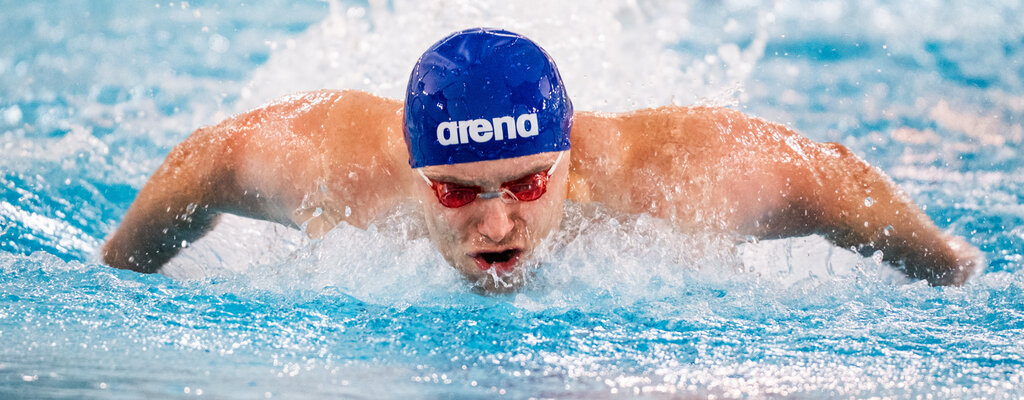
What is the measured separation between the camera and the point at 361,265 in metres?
3.06

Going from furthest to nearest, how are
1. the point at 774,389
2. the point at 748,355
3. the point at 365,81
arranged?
1. the point at 365,81
2. the point at 748,355
3. the point at 774,389

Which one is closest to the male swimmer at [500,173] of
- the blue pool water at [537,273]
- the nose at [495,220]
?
the nose at [495,220]

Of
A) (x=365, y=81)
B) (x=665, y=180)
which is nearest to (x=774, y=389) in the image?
(x=665, y=180)

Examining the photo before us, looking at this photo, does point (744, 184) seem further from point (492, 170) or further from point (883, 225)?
point (492, 170)

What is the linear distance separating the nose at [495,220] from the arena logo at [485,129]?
0.66ft

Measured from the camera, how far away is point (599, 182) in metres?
3.00

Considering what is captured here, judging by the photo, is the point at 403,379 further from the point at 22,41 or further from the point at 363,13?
the point at 22,41

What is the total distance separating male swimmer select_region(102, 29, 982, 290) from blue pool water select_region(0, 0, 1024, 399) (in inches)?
4.7

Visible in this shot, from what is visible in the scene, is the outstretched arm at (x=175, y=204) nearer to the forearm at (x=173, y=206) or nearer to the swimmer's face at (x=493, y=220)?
the forearm at (x=173, y=206)

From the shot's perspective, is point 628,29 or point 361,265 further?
point 628,29

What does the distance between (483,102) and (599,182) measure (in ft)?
2.08

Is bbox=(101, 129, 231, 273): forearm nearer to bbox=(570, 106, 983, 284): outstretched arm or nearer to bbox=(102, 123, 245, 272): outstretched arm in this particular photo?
bbox=(102, 123, 245, 272): outstretched arm

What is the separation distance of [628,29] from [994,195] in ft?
9.45

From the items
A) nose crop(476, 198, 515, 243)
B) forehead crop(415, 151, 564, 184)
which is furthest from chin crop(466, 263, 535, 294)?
forehead crop(415, 151, 564, 184)
